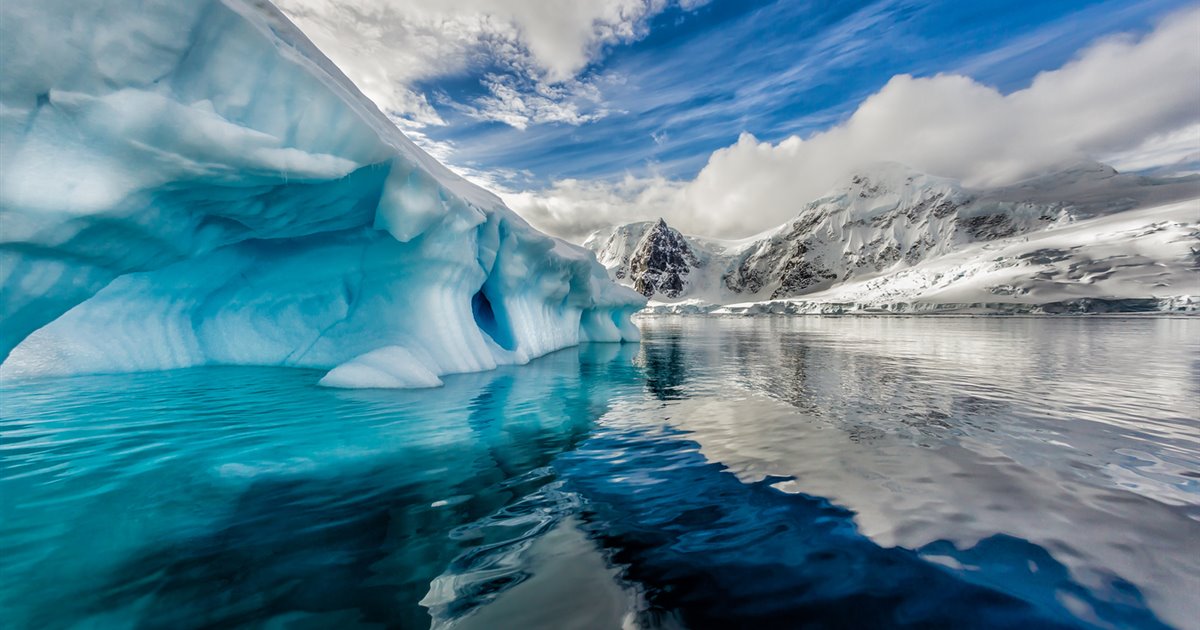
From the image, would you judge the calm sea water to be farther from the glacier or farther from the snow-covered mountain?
the snow-covered mountain

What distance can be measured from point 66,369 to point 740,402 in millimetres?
14040

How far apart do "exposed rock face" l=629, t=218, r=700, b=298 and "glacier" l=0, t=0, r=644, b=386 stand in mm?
158085

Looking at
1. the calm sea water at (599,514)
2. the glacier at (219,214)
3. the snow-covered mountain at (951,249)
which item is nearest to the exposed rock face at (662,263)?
the snow-covered mountain at (951,249)

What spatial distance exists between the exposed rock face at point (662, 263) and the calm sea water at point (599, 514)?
162m

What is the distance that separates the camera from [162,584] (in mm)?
2643

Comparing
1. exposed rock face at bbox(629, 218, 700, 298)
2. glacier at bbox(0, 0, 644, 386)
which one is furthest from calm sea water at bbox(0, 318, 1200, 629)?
exposed rock face at bbox(629, 218, 700, 298)

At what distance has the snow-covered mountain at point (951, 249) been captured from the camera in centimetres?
6581

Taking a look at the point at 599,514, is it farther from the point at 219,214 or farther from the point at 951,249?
the point at 951,249

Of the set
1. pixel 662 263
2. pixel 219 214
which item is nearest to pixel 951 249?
pixel 662 263

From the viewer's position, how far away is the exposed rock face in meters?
172

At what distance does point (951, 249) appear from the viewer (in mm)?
127625

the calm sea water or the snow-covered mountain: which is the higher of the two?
the snow-covered mountain

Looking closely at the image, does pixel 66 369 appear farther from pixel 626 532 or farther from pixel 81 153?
pixel 626 532

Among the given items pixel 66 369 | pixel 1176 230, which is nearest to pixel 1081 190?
pixel 1176 230
